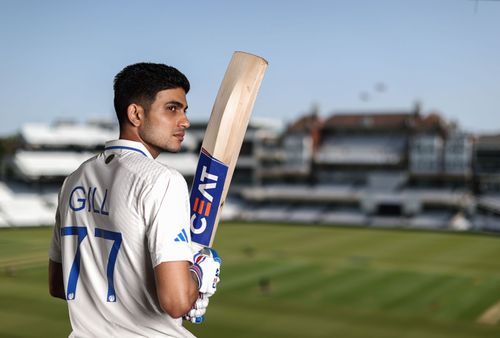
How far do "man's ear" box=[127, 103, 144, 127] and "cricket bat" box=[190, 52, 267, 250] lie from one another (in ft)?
1.30

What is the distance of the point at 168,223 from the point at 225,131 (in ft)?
2.26

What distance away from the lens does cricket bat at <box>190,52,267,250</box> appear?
222cm

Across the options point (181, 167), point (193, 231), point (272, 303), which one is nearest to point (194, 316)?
point (193, 231)

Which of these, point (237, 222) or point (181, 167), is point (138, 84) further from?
point (181, 167)

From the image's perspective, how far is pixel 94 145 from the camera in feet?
141

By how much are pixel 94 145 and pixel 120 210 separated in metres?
42.8

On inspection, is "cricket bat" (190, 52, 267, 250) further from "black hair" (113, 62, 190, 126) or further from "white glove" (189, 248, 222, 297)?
"black hair" (113, 62, 190, 126)

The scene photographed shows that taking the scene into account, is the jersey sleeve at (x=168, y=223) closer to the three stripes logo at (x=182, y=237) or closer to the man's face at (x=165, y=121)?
the three stripes logo at (x=182, y=237)

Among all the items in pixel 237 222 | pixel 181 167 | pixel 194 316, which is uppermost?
pixel 194 316

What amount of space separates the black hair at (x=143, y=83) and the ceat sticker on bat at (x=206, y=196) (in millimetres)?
413

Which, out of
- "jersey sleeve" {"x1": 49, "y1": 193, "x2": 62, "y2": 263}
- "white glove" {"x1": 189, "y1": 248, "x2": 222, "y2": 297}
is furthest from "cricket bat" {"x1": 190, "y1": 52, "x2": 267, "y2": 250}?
"jersey sleeve" {"x1": 49, "y1": 193, "x2": 62, "y2": 263}

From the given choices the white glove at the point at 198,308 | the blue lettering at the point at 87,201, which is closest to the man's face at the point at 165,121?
the blue lettering at the point at 87,201

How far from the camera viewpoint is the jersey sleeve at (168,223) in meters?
1.66

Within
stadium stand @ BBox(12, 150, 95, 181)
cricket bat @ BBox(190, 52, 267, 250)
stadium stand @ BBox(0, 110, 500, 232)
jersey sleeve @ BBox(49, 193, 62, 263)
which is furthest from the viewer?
stadium stand @ BBox(0, 110, 500, 232)
